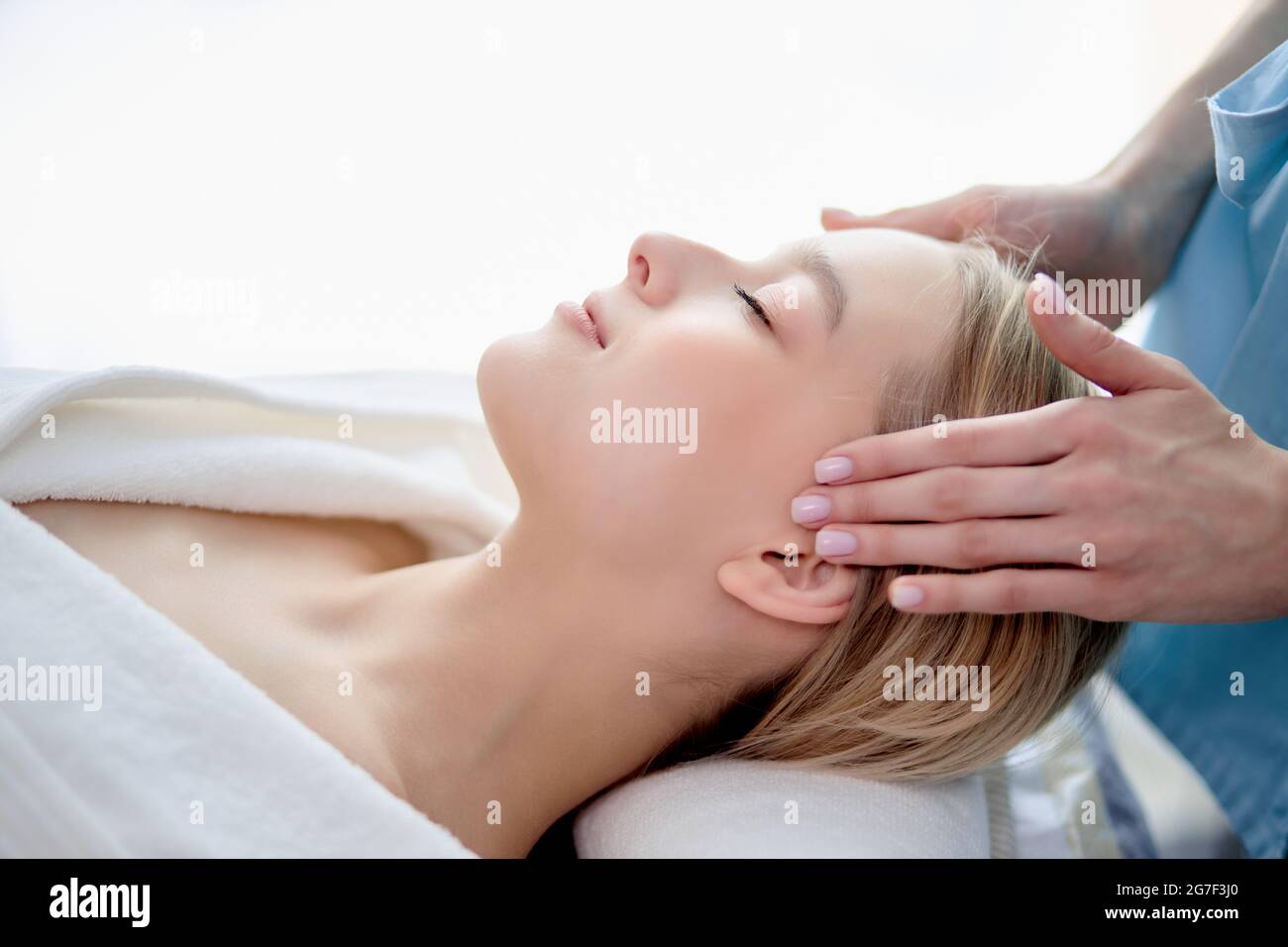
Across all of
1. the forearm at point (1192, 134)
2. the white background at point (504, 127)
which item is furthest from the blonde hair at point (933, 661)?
the white background at point (504, 127)

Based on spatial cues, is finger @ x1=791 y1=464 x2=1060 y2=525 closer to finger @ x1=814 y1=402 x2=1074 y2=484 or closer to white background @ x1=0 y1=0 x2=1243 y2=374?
finger @ x1=814 y1=402 x2=1074 y2=484

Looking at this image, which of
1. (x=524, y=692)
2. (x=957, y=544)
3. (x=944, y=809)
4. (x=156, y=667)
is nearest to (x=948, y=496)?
(x=957, y=544)

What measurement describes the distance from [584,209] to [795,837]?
1.38 m

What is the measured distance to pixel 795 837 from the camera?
0.90 meters

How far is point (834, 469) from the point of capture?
95cm

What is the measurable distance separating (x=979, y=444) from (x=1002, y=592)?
0.45ft

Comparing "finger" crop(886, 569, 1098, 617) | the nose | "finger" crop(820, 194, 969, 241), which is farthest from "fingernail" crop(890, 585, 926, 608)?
"finger" crop(820, 194, 969, 241)

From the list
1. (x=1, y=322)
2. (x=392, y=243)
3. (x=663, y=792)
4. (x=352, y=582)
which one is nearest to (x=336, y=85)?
(x=392, y=243)

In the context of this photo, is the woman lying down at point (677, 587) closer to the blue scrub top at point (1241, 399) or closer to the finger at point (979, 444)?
the finger at point (979, 444)

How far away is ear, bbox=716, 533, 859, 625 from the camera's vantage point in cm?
100

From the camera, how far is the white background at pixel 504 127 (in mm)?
1889

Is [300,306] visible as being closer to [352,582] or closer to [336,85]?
[336,85]

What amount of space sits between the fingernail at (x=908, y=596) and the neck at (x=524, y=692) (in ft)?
0.68

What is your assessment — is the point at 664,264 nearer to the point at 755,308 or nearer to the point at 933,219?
the point at 755,308
